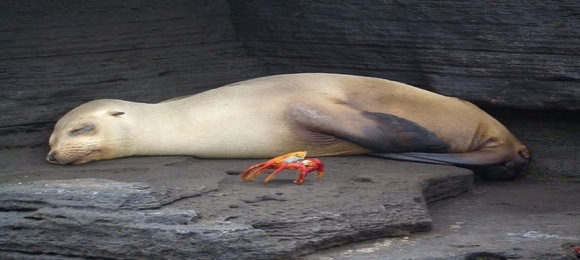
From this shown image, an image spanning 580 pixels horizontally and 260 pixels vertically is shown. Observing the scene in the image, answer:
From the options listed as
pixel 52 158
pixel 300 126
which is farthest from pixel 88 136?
pixel 300 126

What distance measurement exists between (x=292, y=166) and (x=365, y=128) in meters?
0.86

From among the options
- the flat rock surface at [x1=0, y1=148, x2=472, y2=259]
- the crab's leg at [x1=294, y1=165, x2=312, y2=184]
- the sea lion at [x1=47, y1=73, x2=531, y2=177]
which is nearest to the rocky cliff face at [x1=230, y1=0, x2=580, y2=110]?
the sea lion at [x1=47, y1=73, x2=531, y2=177]

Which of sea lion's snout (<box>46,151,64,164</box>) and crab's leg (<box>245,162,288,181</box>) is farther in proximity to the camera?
sea lion's snout (<box>46,151,64,164</box>)

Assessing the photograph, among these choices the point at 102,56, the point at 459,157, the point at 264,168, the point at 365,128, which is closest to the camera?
the point at 264,168

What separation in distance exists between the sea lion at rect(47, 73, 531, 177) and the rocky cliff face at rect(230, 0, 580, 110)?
0.25 meters

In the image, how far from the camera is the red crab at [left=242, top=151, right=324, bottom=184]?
6.03 meters

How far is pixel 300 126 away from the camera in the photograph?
689cm

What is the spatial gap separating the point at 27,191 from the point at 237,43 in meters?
3.01

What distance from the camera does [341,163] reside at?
6754 millimetres

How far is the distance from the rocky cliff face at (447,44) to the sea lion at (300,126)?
25 cm

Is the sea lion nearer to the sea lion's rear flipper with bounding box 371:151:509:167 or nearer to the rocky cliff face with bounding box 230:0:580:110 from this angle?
the sea lion's rear flipper with bounding box 371:151:509:167

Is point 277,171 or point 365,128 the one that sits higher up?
point 365,128

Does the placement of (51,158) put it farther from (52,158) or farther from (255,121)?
(255,121)

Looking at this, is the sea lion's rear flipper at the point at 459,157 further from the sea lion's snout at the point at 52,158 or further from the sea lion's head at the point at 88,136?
the sea lion's snout at the point at 52,158
